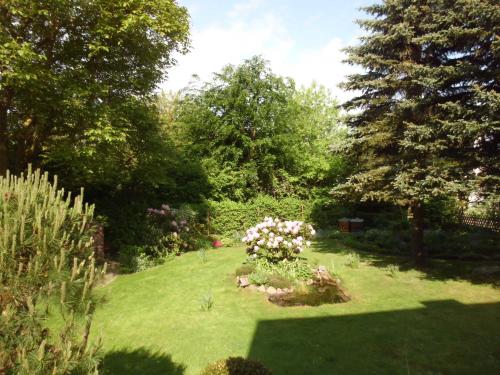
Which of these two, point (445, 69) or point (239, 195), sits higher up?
point (445, 69)

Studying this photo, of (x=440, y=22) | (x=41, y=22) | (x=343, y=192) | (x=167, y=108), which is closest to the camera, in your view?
(x=440, y=22)

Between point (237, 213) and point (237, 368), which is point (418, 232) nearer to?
point (237, 368)

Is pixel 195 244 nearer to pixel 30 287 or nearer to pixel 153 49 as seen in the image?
pixel 153 49

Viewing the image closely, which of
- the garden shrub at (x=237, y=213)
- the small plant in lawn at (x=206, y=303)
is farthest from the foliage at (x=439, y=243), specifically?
the small plant in lawn at (x=206, y=303)

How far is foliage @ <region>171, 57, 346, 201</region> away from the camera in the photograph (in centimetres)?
2531

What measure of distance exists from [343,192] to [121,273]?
9.68m

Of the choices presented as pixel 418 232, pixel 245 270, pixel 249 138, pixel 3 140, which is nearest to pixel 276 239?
pixel 245 270

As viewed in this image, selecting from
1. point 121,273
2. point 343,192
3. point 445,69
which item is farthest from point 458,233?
point 121,273

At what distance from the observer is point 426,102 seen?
1163cm

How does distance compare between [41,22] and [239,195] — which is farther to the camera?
[239,195]

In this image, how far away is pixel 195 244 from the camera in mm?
18625

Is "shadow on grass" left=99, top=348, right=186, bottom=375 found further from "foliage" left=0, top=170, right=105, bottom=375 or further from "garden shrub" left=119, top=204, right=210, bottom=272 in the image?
"garden shrub" left=119, top=204, right=210, bottom=272

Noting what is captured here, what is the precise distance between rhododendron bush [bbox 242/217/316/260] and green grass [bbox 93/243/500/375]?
5.08 ft

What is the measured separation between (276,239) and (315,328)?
3841 mm
